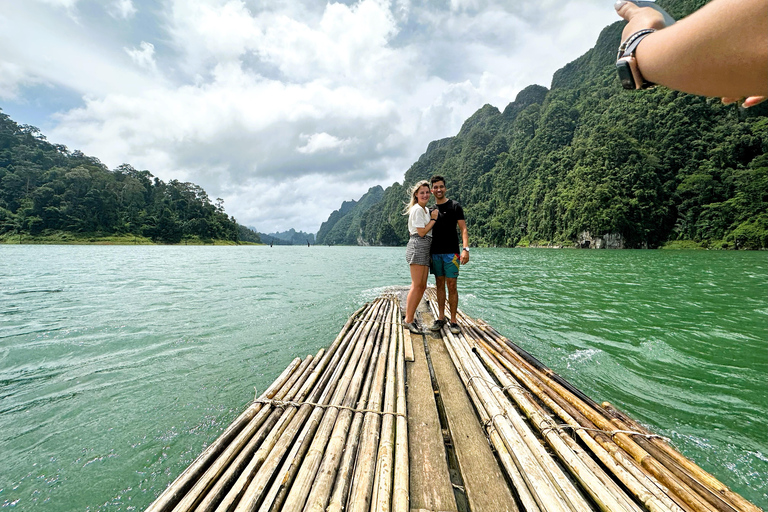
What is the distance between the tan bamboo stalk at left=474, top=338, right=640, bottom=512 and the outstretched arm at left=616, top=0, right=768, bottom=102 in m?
2.22

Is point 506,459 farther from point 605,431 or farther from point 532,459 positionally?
point 605,431

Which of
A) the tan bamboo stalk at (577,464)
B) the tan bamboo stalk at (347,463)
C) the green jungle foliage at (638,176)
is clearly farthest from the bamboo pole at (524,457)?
the green jungle foliage at (638,176)

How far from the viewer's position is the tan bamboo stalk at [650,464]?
1.80 m

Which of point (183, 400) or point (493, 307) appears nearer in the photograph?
point (183, 400)

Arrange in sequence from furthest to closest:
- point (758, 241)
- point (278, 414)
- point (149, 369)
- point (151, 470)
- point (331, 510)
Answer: point (758, 241) → point (149, 369) → point (151, 470) → point (278, 414) → point (331, 510)

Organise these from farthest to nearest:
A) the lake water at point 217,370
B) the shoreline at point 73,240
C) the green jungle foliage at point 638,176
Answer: the shoreline at point 73,240, the green jungle foliage at point 638,176, the lake water at point 217,370

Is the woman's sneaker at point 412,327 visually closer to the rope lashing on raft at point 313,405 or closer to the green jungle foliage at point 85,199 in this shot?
the rope lashing on raft at point 313,405

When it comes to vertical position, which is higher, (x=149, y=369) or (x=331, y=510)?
(x=331, y=510)

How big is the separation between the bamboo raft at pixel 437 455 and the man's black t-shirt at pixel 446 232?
246 centimetres

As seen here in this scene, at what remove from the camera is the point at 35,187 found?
8262 centimetres

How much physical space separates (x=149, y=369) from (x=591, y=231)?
3561 inches

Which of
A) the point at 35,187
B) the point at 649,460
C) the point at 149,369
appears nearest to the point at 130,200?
the point at 35,187

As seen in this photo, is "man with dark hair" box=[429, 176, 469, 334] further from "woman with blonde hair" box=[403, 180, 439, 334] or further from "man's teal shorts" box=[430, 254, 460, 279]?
"woman with blonde hair" box=[403, 180, 439, 334]

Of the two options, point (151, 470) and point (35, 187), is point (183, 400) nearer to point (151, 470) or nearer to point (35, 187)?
point (151, 470)
